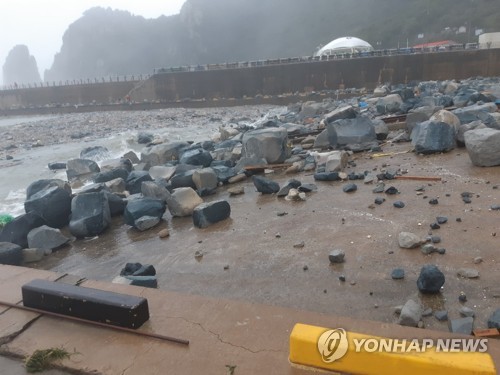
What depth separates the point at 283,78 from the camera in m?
30.0

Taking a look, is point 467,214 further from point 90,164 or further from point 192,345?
point 90,164

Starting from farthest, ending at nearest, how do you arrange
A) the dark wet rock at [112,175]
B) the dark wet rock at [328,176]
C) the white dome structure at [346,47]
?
the white dome structure at [346,47] < the dark wet rock at [112,175] < the dark wet rock at [328,176]

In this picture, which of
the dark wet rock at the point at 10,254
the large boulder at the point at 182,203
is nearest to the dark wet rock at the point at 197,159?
the large boulder at the point at 182,203

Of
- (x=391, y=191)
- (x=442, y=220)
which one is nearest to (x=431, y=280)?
(x=442, y=220)

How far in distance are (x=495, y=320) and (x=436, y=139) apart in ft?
17.4

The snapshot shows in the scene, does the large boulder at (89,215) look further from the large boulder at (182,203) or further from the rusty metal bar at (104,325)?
the rusty metal bar at (104,325)

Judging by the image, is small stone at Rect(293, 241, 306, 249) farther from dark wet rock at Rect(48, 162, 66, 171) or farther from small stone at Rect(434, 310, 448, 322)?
dark wet rock at Rect(48, 162, 66, 171)

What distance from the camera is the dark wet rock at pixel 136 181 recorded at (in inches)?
309

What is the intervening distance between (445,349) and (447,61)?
26.8 m

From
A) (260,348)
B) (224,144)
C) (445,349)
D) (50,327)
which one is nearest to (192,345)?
(260,348)

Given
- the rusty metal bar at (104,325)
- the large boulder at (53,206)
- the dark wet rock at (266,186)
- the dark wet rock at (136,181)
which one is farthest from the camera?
the dark wet rock at (136,181)

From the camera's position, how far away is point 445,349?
6.63ft

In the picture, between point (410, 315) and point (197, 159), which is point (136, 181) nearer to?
point (197, 159)

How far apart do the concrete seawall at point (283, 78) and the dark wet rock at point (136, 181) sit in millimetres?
22302
